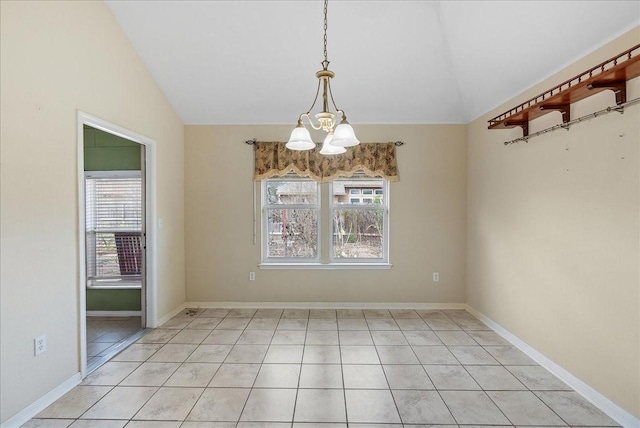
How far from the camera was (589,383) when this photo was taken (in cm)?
233

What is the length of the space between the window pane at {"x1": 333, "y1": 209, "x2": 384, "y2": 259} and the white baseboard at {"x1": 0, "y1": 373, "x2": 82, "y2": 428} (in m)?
2.95

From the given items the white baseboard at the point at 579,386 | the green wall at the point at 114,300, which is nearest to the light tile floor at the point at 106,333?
the green wall at the point at 114,300

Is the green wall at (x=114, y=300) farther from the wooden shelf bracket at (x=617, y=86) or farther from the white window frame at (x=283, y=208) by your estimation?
the wooden shelf bracket at (x=617, y=86)

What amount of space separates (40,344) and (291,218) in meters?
2.84

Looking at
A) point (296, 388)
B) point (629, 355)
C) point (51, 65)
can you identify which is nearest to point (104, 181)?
point (51, 65)

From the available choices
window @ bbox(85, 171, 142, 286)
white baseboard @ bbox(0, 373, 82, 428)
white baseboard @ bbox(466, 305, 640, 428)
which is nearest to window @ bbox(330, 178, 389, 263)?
white baseboard @ bbox(466, 305, 640, 428)

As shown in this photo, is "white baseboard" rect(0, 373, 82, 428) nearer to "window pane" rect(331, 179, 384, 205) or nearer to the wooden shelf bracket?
"window pane" rect(331, 179, 384, 205)

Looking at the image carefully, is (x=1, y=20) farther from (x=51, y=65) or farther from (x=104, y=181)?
(x=104, y=181)

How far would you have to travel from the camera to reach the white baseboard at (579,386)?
80.9 inches

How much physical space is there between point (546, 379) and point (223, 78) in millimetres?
4180

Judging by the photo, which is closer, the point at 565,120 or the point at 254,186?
the point at 565,120

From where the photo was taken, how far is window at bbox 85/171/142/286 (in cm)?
418

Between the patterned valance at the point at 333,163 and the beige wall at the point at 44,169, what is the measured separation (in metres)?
1.78

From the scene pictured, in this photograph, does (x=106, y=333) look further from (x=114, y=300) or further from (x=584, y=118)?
(x=584, y=118)
